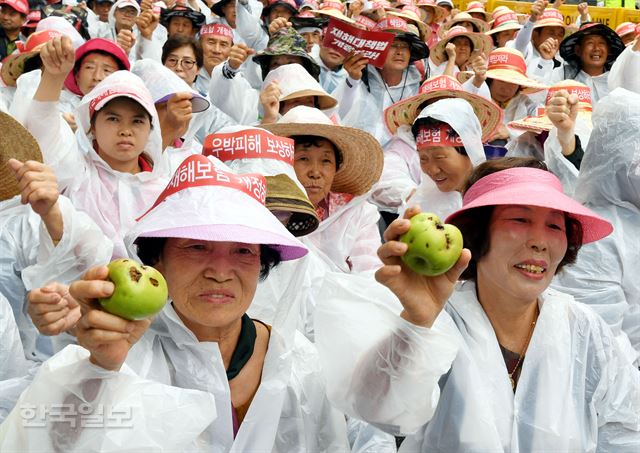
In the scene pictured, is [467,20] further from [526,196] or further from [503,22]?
[526,196]

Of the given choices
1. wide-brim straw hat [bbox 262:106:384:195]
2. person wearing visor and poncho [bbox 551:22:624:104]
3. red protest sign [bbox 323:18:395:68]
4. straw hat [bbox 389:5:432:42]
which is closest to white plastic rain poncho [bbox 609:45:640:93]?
person wearing visor and poncho [bbox 551:22:624:104]

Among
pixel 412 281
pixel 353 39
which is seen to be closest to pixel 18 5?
pixel 353 39

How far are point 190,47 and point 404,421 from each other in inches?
188

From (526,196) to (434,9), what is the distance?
9.84m

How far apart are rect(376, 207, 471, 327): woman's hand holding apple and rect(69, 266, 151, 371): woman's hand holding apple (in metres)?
0.59

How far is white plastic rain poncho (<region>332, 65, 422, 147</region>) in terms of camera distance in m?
6.51

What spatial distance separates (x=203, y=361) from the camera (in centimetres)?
203

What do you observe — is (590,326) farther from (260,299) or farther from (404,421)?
(260,299)

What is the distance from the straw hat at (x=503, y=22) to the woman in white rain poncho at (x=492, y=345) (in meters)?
7.91

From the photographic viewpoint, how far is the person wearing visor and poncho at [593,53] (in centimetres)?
765

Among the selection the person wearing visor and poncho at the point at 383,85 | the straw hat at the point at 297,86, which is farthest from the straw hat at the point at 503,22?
the straw hat at the point at 297,86

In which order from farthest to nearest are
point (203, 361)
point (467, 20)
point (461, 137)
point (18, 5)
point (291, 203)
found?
point (467, 20), point (18, 5), point (461, 137), point (291, 203), point (203, 361)

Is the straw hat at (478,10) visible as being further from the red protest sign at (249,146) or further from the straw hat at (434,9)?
the red protest sign at (249,146)

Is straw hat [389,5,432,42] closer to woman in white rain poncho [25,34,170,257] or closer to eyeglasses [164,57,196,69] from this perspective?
eyeglasses [164,57,196,69]
